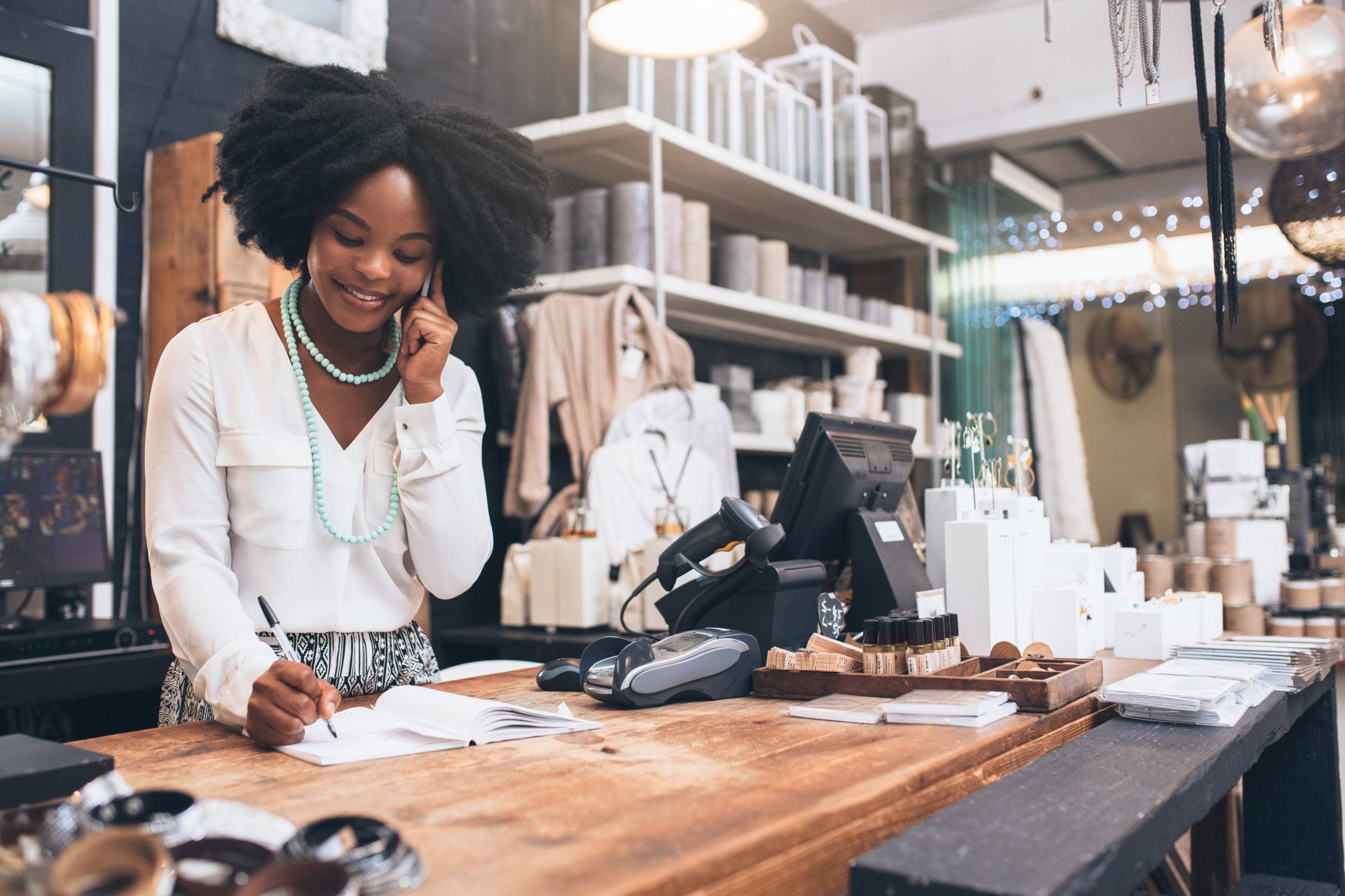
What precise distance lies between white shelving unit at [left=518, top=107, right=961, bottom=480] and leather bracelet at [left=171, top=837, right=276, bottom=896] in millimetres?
2046

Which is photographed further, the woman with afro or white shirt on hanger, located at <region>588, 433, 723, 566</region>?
white shirt on hanger, located at <region>588, 433, 723, 566</region>

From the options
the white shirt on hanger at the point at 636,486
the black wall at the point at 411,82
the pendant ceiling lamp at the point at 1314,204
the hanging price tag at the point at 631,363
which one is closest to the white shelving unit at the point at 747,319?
the hanging price tag at the point at 631,363

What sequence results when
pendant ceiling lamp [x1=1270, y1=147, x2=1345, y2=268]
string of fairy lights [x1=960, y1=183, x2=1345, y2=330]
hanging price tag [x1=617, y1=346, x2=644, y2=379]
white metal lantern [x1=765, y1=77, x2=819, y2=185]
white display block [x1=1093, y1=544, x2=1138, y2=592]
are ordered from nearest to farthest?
white display block [x1=1093, y1=544, x2=1138, y2=592] < hanging price tag [x1=617, y1=346, x2=644, y2=379] < pendant ceiling lamp [x1=1270, y1=147, x2=1345, y2=268] < white metal lantern [x1=765, y1=77, x2=819, y2=185] < string of fairy lights [x1=960, y1=183, x2=1345, y2=330]

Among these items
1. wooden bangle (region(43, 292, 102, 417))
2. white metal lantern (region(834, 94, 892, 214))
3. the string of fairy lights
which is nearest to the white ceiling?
white metal lantern (region(834, 94, 892, 214))

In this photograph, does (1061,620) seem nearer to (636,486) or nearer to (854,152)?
(636,486)

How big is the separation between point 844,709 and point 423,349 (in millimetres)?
755

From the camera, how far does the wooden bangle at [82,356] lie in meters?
0.74

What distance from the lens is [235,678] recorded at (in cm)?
122

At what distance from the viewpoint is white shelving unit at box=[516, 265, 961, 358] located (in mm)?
3291

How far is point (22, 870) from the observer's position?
669 millimetres

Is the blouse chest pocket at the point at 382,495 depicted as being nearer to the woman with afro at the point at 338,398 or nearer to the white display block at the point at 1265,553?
the woman with afro at the point at 338,398

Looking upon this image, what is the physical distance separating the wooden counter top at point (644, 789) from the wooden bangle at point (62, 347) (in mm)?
377

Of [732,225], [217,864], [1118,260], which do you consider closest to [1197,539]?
[732,225]

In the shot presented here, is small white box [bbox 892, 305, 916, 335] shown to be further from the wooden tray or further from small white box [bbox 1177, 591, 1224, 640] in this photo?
the wooden tray
